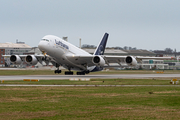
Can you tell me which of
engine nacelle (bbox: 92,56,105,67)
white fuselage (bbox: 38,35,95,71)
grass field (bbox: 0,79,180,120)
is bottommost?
grass field (bbox: 0,79,180,120)

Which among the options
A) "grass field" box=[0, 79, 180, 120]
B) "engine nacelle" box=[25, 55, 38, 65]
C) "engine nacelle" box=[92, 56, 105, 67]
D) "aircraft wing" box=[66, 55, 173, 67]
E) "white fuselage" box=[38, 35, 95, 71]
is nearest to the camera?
"grass field" box=[0, 79, 180, 120]

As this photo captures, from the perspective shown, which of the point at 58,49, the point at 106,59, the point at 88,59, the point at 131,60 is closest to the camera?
the point at 58,49

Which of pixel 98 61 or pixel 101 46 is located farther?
pixel 101 46

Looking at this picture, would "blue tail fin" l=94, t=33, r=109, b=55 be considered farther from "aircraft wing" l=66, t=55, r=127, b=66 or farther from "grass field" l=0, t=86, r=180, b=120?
"grass field" l=0, t=86, r=180, b=120

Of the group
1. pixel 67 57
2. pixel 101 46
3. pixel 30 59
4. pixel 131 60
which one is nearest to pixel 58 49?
pixel 67 57

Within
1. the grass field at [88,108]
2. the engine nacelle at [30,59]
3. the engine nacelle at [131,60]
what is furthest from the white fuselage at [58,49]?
the grass field at [88,108]

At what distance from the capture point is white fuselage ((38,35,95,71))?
56.9m

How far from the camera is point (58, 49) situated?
193 ft

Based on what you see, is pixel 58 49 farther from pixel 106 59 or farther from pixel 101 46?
pixel 101 46

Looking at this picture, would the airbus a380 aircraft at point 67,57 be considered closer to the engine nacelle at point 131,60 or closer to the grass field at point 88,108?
the engine nacelle at point 131,60

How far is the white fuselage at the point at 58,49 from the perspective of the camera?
56.9 m

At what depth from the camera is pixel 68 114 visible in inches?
705

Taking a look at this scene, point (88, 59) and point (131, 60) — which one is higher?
point (88, 59)

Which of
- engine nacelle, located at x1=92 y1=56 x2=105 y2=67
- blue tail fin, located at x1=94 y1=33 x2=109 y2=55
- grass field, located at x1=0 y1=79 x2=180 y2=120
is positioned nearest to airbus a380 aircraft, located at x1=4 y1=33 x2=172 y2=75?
engine nacelle, located at x1=92 y1=56 x2=105 y2=67
